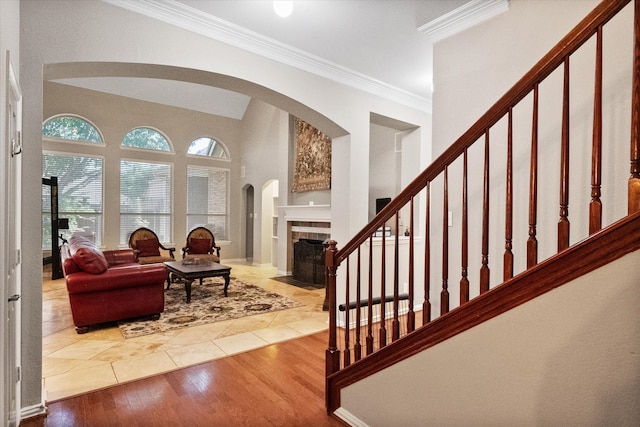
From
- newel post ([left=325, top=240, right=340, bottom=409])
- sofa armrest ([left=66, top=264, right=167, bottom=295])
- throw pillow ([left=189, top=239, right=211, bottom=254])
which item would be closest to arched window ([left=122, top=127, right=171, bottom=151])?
throw pillow ([left=189, top=239, right=211, bottom=254])

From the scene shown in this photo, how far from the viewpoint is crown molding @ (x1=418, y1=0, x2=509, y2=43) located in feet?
8.34

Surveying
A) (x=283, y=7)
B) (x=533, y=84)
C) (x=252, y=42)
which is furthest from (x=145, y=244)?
(x=533, y=84)

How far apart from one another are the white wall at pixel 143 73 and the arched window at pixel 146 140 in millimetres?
5357

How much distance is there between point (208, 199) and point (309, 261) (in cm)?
367

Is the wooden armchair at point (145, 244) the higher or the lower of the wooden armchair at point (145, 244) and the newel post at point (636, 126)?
the lower

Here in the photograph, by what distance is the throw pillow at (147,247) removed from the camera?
687cm

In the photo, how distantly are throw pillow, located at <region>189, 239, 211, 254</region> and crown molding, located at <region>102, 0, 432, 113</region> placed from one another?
486 centimetres

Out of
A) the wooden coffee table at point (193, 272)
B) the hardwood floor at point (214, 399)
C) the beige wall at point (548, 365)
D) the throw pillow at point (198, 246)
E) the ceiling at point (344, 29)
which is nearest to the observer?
the beige wall at point (548, 365)

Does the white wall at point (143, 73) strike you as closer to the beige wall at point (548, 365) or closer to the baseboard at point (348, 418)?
the baseboard at point (348, 418)

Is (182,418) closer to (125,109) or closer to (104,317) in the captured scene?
(104,317)

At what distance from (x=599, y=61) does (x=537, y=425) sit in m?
1.23

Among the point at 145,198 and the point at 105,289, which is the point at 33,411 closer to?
the point at 105,289

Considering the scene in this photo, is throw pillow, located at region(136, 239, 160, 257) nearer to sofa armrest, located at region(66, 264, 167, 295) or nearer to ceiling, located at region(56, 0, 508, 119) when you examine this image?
sofa armrest, located at region(66, 264, 167, 295)

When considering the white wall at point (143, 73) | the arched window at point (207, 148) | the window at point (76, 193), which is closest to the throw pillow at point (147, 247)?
the window at point (76, 193)
